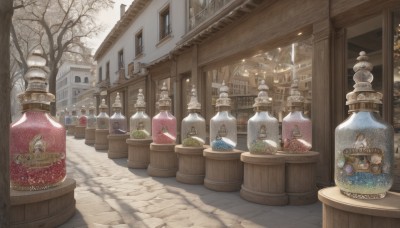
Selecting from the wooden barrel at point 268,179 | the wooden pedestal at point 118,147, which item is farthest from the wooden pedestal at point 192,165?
the wooden pedestal at point 118,147

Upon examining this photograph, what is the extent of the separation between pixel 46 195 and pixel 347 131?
3.38 metres

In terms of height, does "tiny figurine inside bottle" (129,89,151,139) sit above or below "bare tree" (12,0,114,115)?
below

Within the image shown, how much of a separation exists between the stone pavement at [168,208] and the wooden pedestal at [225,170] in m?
0.15

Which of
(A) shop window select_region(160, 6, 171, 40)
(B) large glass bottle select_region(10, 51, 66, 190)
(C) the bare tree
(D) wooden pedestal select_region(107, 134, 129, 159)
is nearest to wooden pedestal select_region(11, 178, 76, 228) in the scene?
(B) large glass bottle select_region(10, 51, 66, 190)

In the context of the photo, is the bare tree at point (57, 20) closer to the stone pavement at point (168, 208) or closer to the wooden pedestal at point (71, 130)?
the wooden pedestal at point (71, 130)

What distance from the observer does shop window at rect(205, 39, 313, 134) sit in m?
6.02

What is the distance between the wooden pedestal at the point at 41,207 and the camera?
3473 millimetres

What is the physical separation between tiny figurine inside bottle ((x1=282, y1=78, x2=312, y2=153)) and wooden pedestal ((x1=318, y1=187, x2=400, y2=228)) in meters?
2.14

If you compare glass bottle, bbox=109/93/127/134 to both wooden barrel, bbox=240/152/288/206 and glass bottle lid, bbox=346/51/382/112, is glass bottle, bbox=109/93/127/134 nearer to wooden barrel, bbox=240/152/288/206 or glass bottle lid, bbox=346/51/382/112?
wooden barrel, bbox=240/152/288/206

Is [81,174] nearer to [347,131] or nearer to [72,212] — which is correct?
[72,212]

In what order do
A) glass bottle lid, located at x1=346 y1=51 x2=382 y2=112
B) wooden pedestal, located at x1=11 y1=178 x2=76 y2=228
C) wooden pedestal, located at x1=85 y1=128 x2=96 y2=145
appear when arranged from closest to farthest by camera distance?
glass bottle lid, located at x1=346 y1=51 x2=382 y2=112
wooden pedestal, located at x1=11 y1=178 x2=76 y2=228
wooden pedestal, located at x1=85 y1=128 x2=96 y2=145

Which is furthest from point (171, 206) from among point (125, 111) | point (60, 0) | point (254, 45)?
point (60, 0)

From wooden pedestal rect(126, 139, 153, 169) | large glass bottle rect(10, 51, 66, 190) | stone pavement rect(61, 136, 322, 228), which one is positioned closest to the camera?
large glass bottle rect(10, 51, 66, 190)

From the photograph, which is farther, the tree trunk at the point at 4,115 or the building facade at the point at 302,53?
the building facade at the point at 302,53
